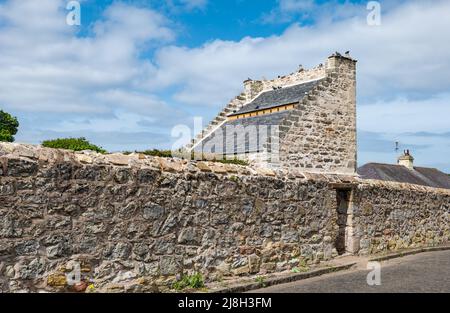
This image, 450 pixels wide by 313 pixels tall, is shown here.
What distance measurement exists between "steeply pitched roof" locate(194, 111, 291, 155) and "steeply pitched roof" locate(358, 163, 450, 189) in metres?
12.7

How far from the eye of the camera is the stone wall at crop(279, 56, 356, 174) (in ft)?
68.3

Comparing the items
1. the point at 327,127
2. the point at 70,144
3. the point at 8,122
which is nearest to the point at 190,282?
the point at 70,144

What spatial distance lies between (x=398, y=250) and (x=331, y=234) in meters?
3.03

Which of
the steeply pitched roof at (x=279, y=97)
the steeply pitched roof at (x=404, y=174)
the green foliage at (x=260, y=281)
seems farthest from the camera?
the steeply pitched roof at (x=404, y=174)

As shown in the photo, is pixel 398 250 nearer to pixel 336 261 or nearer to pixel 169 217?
pixel 336 261

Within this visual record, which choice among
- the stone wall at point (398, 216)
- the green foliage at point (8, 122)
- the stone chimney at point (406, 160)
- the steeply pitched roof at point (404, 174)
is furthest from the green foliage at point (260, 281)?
the stone chimney at point (406, 160)

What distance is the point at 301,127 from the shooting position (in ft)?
69.5

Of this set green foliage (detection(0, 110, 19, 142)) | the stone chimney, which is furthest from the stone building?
the stone chimney

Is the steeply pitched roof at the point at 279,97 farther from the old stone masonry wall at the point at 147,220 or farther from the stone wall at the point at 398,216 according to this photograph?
the old stone masonry wall at the point at 147,220

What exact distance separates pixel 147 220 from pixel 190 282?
115cm

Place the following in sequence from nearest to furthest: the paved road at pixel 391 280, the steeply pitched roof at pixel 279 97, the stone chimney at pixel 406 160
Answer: the paved road at pixel 391 280
the steeply pitched roof at pixel 279 97
the stone chimney at pixel 406 160

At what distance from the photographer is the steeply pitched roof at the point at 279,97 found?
902 inches

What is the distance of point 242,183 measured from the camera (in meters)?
8.15

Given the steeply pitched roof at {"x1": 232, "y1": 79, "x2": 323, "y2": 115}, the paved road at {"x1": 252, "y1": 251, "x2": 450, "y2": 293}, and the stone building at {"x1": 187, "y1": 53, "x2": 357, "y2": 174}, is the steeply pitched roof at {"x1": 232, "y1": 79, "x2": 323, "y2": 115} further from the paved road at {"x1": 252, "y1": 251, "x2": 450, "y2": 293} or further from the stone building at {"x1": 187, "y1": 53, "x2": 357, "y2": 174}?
the paved road at {"x1": 252, "y1": 251, "x2": 450, "y2": 293}
